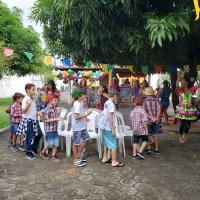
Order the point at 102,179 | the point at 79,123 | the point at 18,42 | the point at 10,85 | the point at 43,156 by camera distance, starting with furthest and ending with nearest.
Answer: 1. the point at 10,85
2. the point at 18,42
3. the point at 43,156
4. the point at 79,123
5. the point at 102,179

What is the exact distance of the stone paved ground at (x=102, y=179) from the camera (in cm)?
439

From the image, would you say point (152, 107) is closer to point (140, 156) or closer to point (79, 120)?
point (140, 156)

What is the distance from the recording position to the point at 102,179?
5066 mm

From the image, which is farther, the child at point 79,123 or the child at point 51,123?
the child at point 51,123

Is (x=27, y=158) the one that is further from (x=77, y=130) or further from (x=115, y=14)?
(x=115, y=14)

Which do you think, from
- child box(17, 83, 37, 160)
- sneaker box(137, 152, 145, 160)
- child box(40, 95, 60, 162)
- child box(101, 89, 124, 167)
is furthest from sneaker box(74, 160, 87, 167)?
sneaker box(137, 152, 145, 160)

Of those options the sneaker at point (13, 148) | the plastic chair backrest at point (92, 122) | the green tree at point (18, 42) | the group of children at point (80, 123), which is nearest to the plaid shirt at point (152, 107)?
the group of children at point (80, 123)

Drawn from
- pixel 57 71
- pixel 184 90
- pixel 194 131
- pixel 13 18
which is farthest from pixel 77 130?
pixel 13 18

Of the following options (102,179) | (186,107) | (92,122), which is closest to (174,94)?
(186,107)

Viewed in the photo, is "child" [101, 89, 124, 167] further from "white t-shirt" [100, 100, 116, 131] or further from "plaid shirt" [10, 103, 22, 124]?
"plaid shirt" [10, 103, 22, 124]

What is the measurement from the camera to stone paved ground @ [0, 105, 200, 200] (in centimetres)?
439

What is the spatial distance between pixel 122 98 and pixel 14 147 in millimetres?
12109

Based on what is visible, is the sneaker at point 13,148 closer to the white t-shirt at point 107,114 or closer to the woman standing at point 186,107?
the white t-shirt at point 107,114

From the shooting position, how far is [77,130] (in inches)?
230
